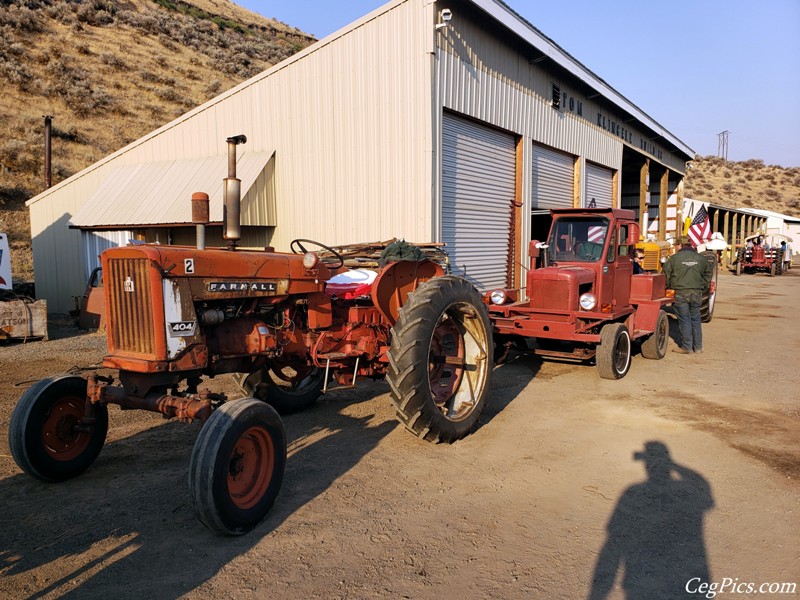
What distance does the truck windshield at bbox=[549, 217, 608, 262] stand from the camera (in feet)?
26.6

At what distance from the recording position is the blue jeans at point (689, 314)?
9.07 metres

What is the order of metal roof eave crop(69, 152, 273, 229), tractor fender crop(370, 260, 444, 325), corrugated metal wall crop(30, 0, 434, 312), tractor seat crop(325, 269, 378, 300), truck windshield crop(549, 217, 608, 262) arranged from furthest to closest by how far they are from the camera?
metal roof eave crop(69, 152, 273, 229)
corrugated metal wall crop(30, 0, 434, 312)
truck windshield crop(549, 217, 608, 262)
tractor seat crop(325, 269, 378, 300)
tractor fender crop(370, 260, 444, 325)

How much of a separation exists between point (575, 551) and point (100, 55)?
3447 cm

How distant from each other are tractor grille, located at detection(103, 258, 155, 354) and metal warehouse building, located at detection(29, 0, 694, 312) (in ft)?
20.3

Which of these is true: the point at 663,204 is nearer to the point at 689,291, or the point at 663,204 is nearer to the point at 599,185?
the point at 599,185

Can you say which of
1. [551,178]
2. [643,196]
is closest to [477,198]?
[551,178]

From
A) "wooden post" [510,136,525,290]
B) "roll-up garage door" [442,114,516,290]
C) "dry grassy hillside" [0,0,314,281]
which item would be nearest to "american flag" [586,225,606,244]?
"roll-up garage door" [442,114,516,290]

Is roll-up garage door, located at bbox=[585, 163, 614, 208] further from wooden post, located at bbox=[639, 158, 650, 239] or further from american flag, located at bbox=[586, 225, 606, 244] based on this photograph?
american flag, located at bbox=[586, 225, 606, 244]

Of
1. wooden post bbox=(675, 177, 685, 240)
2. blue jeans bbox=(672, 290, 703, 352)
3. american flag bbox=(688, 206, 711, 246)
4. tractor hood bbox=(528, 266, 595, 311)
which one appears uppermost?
wooden post bbox=(675, 177, 685, 240)

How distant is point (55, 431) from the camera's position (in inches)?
162

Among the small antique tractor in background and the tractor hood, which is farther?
the small antique tractor in background

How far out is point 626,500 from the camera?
A: 3.88 metres

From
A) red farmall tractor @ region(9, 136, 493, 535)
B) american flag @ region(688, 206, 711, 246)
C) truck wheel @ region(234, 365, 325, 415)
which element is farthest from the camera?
american flag @ region(688, 206, 711, 246)

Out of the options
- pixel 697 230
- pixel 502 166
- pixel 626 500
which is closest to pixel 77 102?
pixel 502 166
